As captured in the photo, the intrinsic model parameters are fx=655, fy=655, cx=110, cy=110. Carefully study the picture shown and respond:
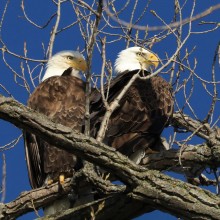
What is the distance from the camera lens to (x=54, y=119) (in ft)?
21.6

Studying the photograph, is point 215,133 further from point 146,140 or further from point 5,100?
point 5,100

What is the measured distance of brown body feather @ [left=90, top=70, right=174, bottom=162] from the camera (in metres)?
6.13

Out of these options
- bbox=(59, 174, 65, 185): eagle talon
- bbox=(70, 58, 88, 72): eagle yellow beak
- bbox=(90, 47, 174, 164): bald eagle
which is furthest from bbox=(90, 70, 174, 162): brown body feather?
bbox=(70, 58, 88, 72): eagle yellow beak

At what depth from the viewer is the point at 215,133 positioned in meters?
5.37

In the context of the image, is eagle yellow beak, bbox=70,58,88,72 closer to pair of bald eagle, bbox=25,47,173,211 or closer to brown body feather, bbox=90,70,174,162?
pair of bald eagle, bbox=25,47,173,211

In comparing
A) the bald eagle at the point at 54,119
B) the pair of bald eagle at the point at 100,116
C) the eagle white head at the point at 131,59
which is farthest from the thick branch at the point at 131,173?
the eagle white head at the point at 131,59

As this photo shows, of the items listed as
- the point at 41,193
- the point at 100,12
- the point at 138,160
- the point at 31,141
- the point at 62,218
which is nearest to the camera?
the point at 100,12

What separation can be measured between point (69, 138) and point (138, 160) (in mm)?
1983

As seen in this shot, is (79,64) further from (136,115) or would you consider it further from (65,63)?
(136,115)

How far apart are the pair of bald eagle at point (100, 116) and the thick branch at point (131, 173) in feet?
4.97

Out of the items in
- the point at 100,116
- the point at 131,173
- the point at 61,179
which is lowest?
the point at 131,173

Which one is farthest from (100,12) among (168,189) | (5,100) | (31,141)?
(31,141)

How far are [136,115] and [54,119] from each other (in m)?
0.86

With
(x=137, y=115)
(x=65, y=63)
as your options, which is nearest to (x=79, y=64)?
(x=65, y=63)
